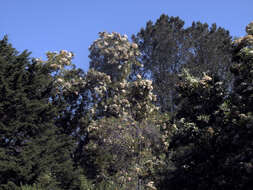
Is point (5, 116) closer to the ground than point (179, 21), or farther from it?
closer to the ground

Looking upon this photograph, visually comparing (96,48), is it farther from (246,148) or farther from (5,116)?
(246,148)

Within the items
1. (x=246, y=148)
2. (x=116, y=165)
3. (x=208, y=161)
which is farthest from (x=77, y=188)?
(x=246, y=148)

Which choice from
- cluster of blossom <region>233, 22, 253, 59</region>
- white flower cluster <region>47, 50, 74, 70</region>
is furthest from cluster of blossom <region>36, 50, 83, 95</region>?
cluster of blossom <region>233, 22, 253, 59</region>

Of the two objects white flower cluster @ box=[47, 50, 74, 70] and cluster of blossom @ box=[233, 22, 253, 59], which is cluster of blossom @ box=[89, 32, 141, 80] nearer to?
white flower cluster @ box=[47, 50, 74, 70]

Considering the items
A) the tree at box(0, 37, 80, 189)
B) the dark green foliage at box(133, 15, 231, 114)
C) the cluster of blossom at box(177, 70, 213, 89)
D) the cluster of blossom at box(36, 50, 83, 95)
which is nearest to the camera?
the cluster of blossom at box(177, 70, 213, 89)

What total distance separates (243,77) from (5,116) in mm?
12548

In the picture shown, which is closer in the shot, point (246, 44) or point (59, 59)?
point (246, 44)

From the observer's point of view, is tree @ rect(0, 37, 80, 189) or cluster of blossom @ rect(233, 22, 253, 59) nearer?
cluster of blossom @ rect(233, 22, 253, 59)

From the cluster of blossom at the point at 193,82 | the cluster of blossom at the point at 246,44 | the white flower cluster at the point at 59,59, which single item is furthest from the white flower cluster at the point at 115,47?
the cluster of blossom at the point at 246,44

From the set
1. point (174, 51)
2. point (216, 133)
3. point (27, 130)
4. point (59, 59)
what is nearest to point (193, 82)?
point (216, 133)

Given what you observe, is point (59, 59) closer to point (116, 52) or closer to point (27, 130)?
point (116, 52)

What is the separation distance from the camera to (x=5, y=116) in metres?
19.6

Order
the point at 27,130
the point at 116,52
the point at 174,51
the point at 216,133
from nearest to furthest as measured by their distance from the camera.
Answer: the point at 216,133 < the point at 27,130 < the point at 116,52 < the point at 174,51

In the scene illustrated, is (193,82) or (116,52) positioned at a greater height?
(116,52)
